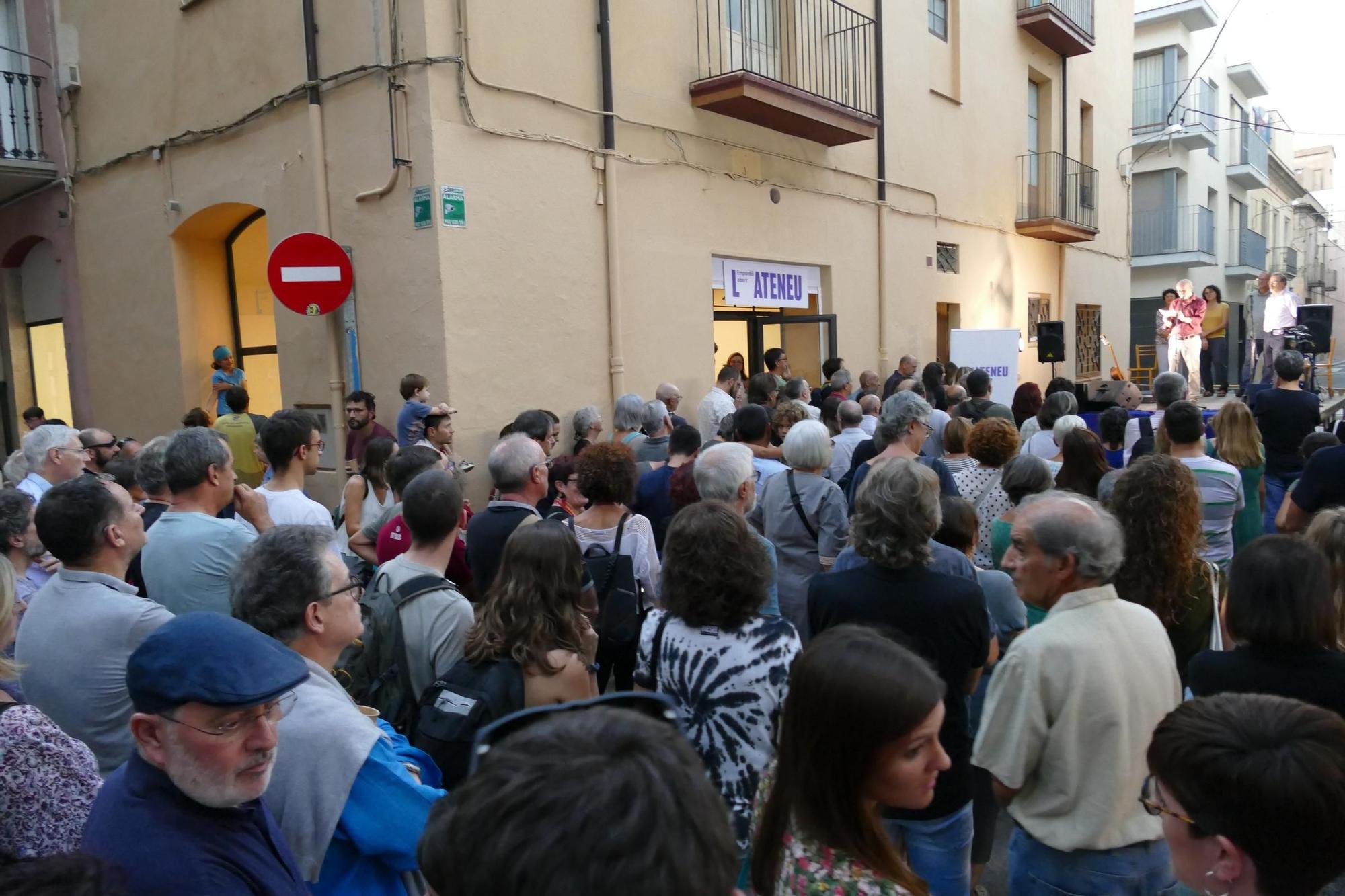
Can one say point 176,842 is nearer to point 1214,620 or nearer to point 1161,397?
point 1214,620

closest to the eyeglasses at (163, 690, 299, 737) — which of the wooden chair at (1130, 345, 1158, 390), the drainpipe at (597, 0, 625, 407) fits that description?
the drainpipe at (597, 0, 625, 407)

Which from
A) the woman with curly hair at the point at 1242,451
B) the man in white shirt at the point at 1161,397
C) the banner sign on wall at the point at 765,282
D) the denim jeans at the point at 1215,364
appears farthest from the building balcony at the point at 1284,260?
the woman with curly hair at the point at 1242,451

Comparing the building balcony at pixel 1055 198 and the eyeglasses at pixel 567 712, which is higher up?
→ the building balcony at pixel 1055 198

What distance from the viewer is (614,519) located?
3764 millimetres

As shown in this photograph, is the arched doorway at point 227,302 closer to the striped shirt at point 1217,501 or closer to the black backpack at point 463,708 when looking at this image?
the black backpack at point 463,708

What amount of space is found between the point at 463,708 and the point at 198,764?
0.95 m

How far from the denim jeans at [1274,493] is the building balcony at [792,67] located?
18.7 feet

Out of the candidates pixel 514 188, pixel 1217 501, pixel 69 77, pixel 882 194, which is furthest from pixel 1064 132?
pixel 69 77

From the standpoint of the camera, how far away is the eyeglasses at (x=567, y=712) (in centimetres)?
101

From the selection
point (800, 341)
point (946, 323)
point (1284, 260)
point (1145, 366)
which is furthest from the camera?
point (1284, 260)

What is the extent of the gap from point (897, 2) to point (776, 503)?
33.1 ft

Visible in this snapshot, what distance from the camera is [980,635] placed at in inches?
103

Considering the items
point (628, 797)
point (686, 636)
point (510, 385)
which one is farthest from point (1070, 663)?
point (510, 385)

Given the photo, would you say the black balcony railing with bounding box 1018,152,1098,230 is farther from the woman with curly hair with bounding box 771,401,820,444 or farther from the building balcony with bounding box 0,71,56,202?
the building balcony with bounding box 0,71,56,202
